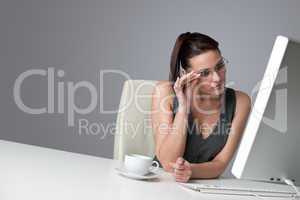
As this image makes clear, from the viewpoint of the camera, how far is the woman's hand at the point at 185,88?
1.89 metres

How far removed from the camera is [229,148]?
1.90 m

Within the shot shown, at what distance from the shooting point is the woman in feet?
6.37

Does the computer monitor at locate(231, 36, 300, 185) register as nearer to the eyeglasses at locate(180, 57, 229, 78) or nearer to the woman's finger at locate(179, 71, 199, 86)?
the woman's finger at locate(179, 71, 199, 86)

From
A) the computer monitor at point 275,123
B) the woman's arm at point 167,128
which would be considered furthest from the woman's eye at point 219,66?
the computer monitor at point 275,123

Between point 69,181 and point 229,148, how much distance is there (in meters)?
0.86

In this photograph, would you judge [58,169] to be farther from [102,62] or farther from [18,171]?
[102,62]

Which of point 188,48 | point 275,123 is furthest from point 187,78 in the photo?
point 275,123

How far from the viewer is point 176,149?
194 cm

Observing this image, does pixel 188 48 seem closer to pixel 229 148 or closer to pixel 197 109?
pixel 197 109

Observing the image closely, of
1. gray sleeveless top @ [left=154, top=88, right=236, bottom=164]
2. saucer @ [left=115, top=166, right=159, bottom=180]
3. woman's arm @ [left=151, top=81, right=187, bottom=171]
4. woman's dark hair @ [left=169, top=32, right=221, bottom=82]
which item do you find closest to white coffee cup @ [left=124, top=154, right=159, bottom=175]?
saucer @ [left=115, top=166, right=159, bottom=180]

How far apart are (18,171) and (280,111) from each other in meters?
0.66

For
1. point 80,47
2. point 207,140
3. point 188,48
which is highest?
point 188,48

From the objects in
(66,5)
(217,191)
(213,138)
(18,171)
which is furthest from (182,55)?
(66,5)

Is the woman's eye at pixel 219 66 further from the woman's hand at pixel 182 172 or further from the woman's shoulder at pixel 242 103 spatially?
the woman's hand at pixel 182 172
